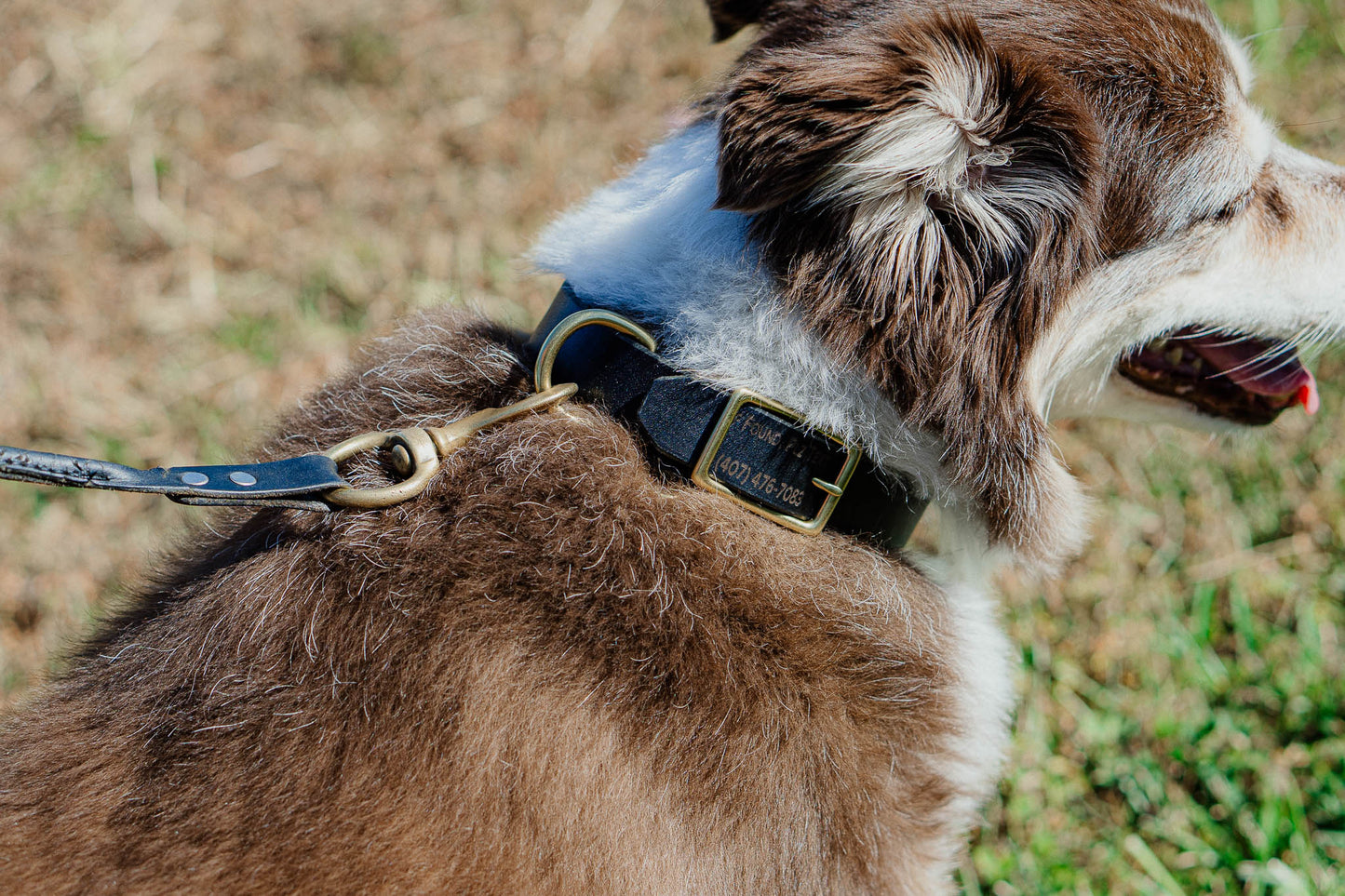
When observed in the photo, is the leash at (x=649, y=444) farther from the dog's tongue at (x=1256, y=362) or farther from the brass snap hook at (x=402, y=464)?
the dog's tongue at (x=1256, y=362)

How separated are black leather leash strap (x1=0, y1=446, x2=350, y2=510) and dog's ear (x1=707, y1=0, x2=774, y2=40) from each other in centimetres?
165

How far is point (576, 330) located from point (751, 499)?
1.54ft

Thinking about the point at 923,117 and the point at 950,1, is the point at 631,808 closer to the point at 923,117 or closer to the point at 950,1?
the point at 923,117

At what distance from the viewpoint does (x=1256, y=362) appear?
2.34 metres

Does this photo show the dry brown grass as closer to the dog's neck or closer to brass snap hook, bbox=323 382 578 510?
the dog's neck

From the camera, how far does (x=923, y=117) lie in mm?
1625

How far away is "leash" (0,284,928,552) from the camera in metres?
1.70

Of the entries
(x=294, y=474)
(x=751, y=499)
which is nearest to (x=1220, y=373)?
(x=751, y=499)

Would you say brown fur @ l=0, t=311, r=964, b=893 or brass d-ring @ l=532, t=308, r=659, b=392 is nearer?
brown fur @ l=0, t=311, r=964, b=893

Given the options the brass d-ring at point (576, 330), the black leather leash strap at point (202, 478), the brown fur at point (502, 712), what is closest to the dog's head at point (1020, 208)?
the brass d-ring at point (576, 330)

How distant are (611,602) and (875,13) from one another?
1333mm

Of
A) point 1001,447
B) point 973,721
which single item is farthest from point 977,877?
point 1001,447

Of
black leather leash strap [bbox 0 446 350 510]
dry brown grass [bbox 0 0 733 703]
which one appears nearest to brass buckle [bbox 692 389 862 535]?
black leather leash strap [bbox 0 446 350 510]

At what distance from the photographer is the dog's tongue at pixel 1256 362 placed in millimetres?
2344
